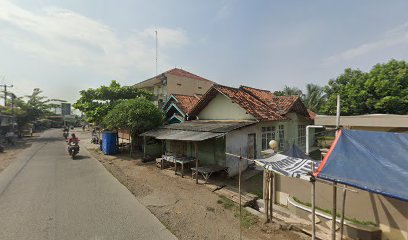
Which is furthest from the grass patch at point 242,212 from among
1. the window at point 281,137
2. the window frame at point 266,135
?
the window at point 281,137

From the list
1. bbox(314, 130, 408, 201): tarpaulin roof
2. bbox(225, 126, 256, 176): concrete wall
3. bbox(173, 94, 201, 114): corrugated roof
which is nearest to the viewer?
bbox(314, 130, 408, 201): tarpaulin roof

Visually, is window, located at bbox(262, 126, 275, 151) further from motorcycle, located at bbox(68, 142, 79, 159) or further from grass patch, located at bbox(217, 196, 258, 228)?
motorcycle, located at bbox(68, 142, 79, 159)

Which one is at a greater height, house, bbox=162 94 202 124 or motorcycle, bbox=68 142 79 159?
house, bbox=162 94 202 124

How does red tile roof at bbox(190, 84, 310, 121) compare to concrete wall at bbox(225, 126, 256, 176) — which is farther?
red tile roof at bbox(190, 84, 310, 121)

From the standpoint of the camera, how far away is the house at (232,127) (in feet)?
38.5

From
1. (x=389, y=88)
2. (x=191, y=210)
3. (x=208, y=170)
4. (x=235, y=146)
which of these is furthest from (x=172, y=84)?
(x=389, y=88)

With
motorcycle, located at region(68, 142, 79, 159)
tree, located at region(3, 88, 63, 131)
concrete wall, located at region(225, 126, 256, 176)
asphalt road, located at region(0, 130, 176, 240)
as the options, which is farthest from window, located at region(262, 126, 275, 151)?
tree, located at region(3, 88, 63, 131)

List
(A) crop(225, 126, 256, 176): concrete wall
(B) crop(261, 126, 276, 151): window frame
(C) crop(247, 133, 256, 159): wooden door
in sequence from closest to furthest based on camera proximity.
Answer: (A) crop(225, 126, 256, 176): concrete wall, (C) crop(247, 133, 256, 159): wooden door, (B) crop(261, 126, 276, 151): window frame

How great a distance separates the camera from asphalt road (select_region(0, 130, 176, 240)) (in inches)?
233

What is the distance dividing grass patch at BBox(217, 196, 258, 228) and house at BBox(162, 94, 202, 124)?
949 centimetres

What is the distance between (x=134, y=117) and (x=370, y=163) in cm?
1437

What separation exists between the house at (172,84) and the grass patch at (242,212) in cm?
1767

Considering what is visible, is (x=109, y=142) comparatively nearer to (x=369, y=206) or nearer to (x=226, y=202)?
(x=226, y=202)

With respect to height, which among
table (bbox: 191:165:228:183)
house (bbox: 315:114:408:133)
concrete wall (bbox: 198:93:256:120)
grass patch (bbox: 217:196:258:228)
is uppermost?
concrete wall (bbox: 198:93:256:120)
